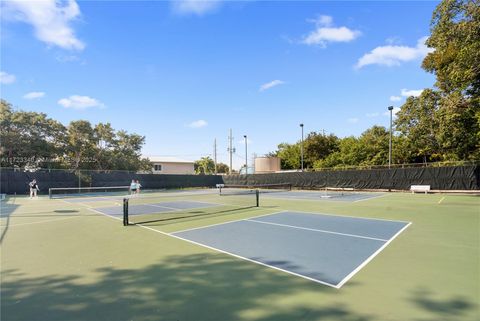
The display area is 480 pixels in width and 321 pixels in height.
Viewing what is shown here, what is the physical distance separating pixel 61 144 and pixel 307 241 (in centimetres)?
3463

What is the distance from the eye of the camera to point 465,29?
45.1ft

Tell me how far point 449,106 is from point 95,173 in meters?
28.6

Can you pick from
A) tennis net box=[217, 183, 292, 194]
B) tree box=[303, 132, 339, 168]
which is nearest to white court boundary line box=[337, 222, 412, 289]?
tennis net box=[217, 183, 292, 194]

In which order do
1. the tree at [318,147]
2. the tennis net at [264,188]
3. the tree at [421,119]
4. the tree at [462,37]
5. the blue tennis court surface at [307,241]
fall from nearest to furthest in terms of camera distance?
the blue tennis court surface at [307,241] → the tree at [462,37] → the tree at [421,119] → the tennis net at [264,188] → the tree at [318,147]

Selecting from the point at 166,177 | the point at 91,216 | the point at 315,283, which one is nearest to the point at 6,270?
the point at 315,283

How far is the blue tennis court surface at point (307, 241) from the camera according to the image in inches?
177

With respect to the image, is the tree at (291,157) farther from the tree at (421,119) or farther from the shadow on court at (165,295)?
the shadow on court at (165,295)

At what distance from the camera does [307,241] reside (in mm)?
6148

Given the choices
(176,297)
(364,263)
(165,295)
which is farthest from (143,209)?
(364,263)

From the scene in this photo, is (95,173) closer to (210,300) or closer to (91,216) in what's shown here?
(91,216)

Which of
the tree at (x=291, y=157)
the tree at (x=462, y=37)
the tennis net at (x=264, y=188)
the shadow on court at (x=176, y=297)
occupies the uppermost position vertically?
the tree at (x=462, y=37)

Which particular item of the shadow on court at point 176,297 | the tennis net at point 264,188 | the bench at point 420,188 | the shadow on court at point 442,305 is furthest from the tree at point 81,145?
the shadow on court at point 442,305

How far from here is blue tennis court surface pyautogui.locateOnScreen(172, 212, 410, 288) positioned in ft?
14.8

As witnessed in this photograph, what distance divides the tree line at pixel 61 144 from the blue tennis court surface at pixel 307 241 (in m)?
30.3
